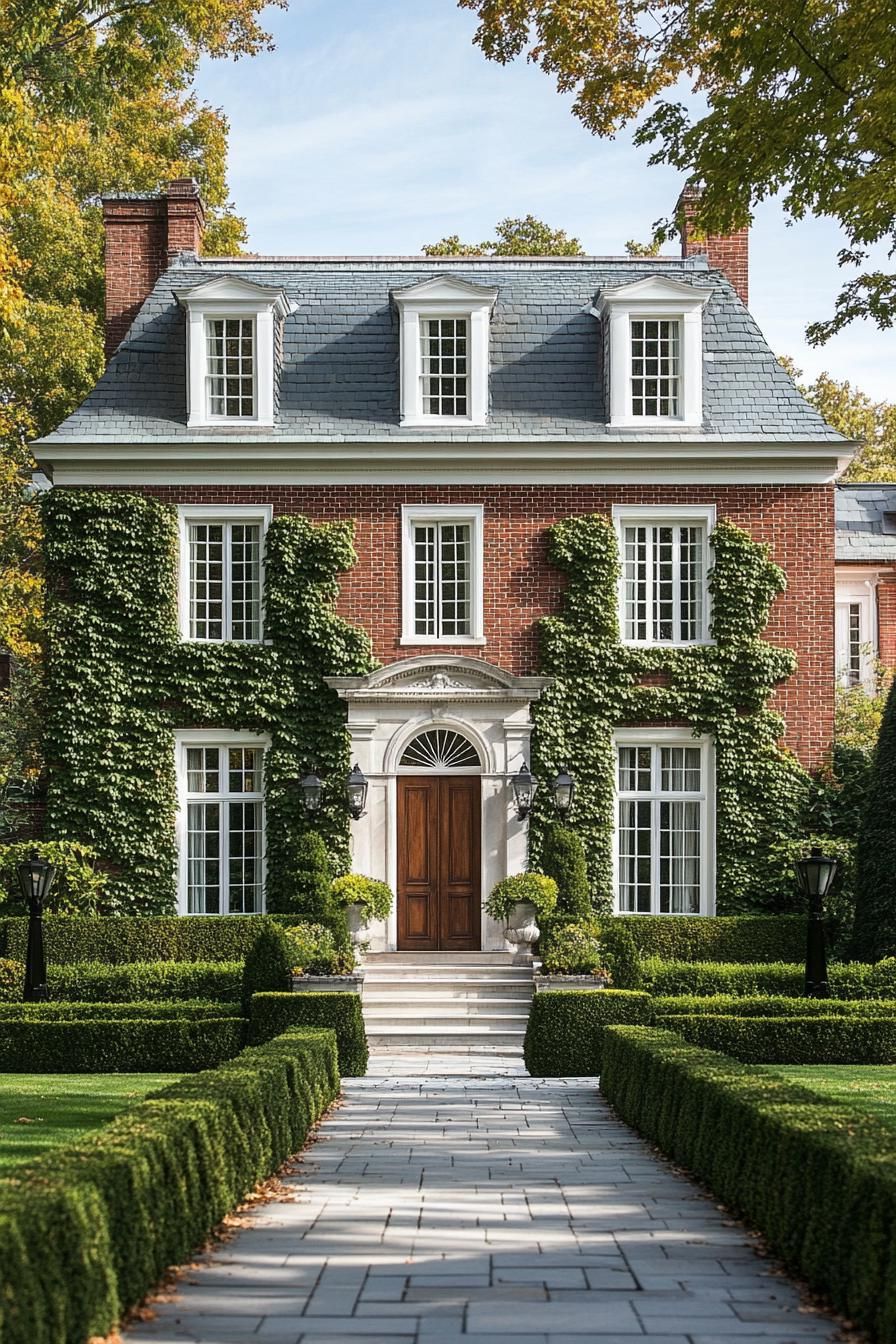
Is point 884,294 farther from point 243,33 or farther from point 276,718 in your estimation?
point 243,33

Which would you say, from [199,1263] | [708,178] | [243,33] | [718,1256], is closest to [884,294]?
[708,178]

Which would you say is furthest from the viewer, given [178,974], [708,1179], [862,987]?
[178,974]

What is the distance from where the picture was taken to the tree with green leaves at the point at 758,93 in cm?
1245

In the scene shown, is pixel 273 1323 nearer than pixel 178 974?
Yes

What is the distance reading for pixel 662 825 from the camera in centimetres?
2359

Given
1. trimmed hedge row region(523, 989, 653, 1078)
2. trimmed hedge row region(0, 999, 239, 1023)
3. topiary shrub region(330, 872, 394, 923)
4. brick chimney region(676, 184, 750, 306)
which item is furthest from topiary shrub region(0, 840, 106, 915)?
brick chimney region(676, 184, 750, 306)

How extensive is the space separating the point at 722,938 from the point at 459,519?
7.12 metres

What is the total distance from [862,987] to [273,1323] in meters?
13.8

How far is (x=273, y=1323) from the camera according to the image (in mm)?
6371

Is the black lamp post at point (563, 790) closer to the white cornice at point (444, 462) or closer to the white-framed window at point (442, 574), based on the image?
the white-framed window at point (442, 574)

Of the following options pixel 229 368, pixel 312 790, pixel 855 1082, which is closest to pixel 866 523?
pixel 229 368

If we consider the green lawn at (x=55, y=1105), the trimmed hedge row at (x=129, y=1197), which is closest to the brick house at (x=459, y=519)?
the green lawn at (x=55, y=1105)

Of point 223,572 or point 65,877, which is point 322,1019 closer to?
point 65,877

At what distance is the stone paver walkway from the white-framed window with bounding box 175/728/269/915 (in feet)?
37.6
